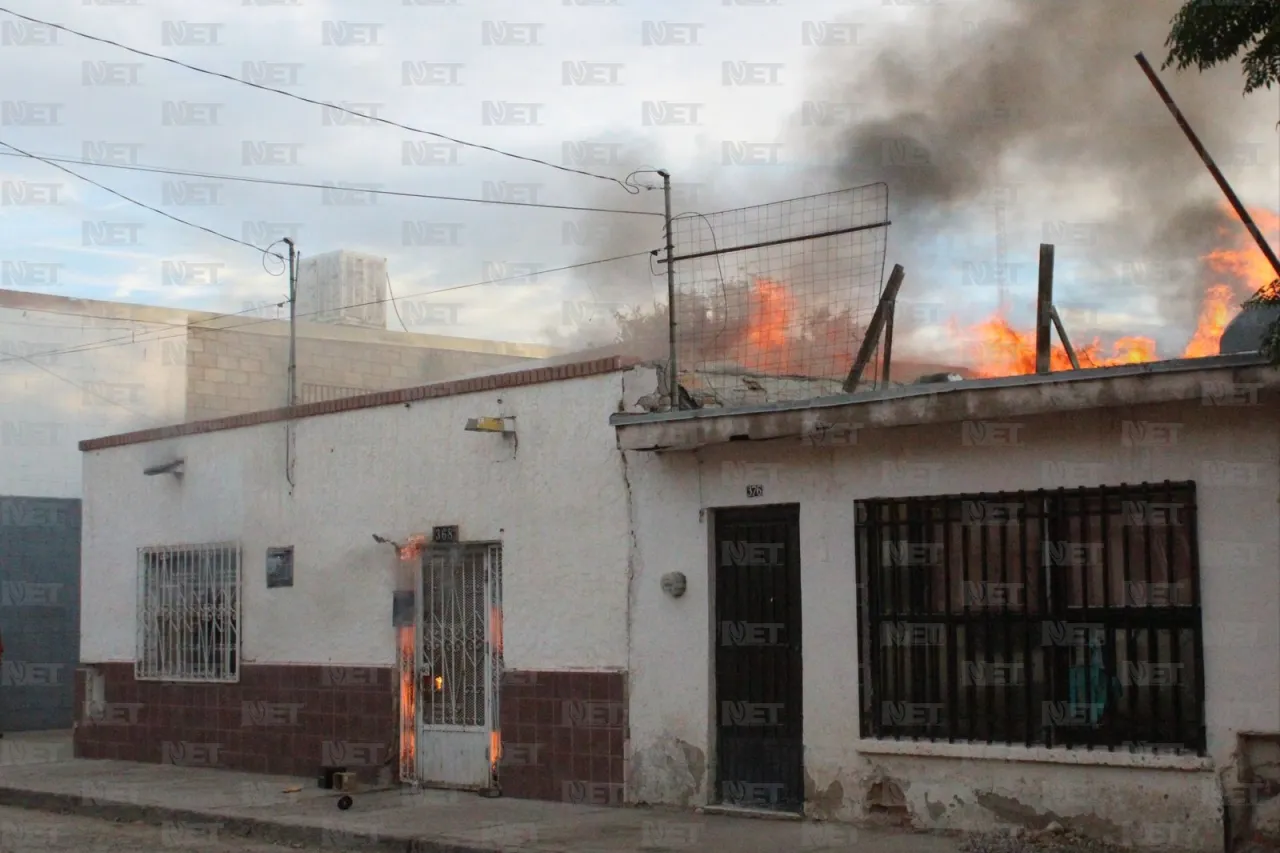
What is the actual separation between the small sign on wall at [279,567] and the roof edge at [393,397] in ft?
4.44

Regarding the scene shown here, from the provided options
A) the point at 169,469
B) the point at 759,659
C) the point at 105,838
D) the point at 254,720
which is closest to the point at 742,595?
the point at 759,659

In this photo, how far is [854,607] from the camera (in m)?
10.8

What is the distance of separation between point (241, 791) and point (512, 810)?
3248mm

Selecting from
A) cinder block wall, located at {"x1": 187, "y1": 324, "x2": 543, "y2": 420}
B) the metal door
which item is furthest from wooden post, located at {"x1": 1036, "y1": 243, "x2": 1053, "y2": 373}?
cinder block wall, located at {"x1": 187, "y1": 324, "x2": 543, "y2": 420}

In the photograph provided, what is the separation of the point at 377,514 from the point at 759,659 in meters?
4.55

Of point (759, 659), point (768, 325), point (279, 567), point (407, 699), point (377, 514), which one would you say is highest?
point (768, 325)

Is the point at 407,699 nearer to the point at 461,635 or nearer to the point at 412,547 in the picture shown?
the point at 461,635

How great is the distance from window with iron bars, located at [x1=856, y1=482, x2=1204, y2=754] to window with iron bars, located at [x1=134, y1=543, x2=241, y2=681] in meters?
7.80

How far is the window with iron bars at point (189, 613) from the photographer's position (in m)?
15.9

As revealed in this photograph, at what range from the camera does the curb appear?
10883mm

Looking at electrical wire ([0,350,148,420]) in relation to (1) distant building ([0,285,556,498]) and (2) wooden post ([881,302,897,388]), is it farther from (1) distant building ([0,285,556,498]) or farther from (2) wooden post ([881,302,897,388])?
(2) wooden post ([881,302,897,388])

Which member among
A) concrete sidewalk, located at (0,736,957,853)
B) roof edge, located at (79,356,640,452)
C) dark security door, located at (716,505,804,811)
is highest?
roof edge, located at (79,356,640,452)

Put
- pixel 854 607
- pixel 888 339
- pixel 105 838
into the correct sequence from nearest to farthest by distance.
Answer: pixel 854 607 → pixel 888 339 → pixel 105 838

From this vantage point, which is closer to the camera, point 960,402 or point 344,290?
point 960,402
